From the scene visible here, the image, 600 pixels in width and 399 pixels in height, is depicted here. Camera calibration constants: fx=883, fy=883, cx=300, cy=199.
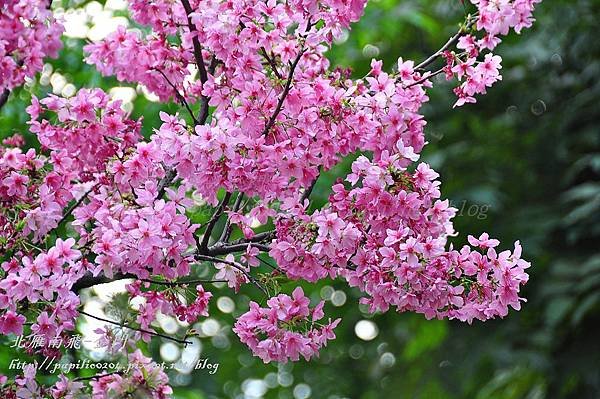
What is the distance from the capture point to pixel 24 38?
2449 millimetres

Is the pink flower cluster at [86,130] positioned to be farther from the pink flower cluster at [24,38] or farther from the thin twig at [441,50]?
the thin twig at [441,50]

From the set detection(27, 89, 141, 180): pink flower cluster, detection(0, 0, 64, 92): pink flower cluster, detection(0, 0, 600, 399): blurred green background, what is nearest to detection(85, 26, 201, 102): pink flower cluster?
detection(0, 0, 64, 92): pink flower cluster

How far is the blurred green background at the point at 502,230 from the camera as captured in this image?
18.3 feet

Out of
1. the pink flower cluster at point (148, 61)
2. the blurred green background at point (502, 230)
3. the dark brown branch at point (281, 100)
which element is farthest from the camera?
the blurred green background at point (502, 230)

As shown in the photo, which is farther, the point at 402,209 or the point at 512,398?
the point at 512,398

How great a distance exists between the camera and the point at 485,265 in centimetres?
230

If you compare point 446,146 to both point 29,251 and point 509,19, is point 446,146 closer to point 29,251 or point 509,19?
point 509,19

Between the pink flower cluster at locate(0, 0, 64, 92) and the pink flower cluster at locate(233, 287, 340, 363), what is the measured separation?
92cm

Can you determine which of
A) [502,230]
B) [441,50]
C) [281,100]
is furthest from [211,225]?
[502,230]

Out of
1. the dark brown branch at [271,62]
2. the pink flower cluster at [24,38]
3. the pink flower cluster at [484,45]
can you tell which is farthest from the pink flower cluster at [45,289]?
the pink flower cluster at [484,45]

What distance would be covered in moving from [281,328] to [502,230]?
3.62m

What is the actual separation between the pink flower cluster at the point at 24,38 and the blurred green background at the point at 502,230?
2.29m

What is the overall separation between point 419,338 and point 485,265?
4.40 metres

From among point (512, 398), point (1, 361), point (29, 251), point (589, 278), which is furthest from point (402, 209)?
point (512, 398)
